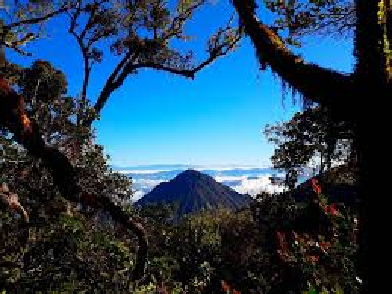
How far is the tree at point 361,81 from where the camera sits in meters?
5.36

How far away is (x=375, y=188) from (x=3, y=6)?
19033 millimetres

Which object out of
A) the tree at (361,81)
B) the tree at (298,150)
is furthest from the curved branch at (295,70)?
the tree at (298,150)

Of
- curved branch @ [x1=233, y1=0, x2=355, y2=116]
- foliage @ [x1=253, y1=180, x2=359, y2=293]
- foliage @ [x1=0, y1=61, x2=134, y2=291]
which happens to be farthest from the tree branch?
curved branch @ [x1=233, y1=0, x2=355, y2=116]

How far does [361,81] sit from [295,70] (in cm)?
91

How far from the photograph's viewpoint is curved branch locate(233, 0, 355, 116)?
229 inches

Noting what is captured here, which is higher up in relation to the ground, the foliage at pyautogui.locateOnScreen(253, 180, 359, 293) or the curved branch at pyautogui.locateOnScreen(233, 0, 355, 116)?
the curved branch at pyautogui.locateOnScreen(233, 0, 355, 116)

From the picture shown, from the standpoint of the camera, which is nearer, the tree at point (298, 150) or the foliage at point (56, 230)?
the foliage at point (56, 230)

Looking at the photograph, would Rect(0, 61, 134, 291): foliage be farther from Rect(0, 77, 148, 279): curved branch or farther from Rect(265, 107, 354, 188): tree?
Rect(265, 107, 354, 188): tree

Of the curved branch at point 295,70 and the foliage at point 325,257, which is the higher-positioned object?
the curved branch at point 295,70

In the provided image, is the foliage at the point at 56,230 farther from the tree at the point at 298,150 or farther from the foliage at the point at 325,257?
the tree at the point at 298,150

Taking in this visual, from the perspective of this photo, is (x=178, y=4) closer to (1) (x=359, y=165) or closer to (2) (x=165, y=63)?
(2) (x=165, y=63)

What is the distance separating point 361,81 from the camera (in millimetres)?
5695

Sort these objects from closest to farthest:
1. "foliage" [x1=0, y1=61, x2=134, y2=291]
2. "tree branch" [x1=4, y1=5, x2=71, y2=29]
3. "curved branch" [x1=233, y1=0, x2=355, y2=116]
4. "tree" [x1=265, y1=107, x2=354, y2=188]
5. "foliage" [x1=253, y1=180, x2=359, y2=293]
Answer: "curved branch" [x1=233, y1=0, x2=355, y2=116] < "foliage" [x1=0, y1=61, x2=134, y2=291] < "foliage" [x1=253, y1=180, x2=359, y2=293] < "tree branch" [x1=4, y1=5, x2=71, y2=29] < "tree" [x1=265, y1=107, x2=354, y2=188]

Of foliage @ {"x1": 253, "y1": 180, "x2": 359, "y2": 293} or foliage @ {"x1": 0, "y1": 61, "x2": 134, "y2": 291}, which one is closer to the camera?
foliage @ {"x1": 0, "y1": 61, "x2": 134, "y2": 291}
